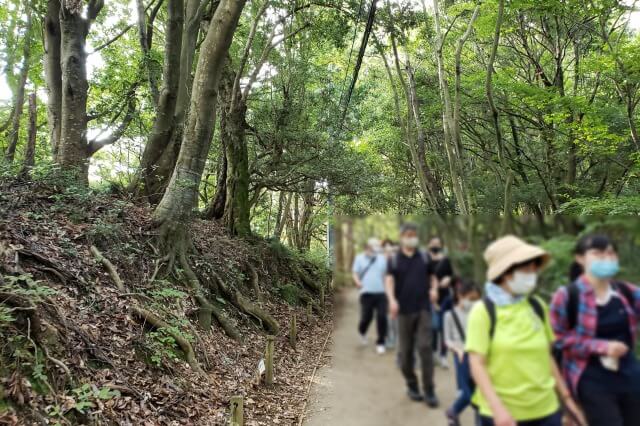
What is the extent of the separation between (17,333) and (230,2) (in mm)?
5626

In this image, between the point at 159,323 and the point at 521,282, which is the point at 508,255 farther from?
the point at 159,323

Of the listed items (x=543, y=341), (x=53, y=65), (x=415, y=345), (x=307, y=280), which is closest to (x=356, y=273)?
(x=415, y=345)

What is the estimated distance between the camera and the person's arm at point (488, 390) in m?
0.95

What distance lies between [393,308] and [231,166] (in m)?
12.0

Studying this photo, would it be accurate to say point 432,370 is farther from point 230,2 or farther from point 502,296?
point 230,2

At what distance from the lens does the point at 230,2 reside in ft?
22.8

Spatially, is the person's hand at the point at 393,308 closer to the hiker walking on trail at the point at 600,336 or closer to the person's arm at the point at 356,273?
the person's arm at the point at 356,273

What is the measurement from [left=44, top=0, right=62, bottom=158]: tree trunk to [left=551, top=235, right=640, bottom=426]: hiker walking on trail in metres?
10.6

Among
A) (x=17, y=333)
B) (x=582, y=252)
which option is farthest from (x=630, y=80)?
(x=17, y=333)

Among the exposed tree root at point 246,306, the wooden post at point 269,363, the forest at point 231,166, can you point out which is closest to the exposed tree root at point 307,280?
the forest at point 231,166

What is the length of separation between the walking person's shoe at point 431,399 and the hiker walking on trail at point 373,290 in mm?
150

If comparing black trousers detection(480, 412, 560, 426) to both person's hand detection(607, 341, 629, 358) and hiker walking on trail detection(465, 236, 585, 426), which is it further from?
person's hand detection(607, 341, 629, 358)

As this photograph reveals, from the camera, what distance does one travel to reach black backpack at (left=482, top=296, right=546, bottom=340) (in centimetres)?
97

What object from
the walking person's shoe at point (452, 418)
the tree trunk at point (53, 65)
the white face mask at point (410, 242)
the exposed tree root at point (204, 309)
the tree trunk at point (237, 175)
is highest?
the tree trunk at point (53, 65)
